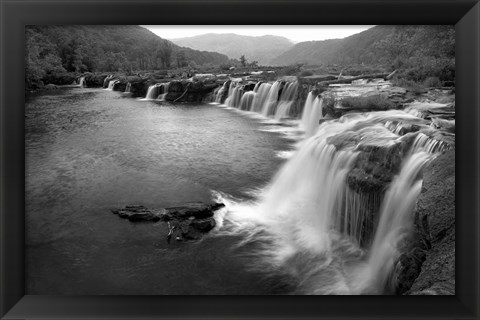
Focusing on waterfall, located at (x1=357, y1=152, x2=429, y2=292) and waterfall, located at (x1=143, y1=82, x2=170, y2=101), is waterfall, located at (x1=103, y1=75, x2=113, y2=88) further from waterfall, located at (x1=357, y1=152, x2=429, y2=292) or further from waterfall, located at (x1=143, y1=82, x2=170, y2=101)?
waterfall, located at (x1=357, y1=152, x2=429, y2=292)

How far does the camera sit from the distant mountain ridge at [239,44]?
4.12 meters

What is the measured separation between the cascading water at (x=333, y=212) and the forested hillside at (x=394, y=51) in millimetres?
508

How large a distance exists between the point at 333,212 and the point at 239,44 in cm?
201

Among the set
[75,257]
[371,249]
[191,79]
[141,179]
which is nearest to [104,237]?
[75,257]

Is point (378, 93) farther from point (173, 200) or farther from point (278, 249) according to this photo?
point (173, 200)

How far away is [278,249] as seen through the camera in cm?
434


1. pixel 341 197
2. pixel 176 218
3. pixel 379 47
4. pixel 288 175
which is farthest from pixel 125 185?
pixel 379 47

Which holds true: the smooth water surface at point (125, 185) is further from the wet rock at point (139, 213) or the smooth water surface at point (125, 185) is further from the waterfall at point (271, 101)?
the waterfall at point (271, 101)

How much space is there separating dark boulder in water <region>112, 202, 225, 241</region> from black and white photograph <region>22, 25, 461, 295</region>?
0.05 ft

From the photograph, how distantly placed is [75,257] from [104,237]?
33 centimetres

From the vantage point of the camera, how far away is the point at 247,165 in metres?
4.86

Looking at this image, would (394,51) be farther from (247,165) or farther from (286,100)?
(247,165)

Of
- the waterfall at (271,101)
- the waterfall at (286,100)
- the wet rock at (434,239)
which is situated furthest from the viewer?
the waterfall at (271,101)

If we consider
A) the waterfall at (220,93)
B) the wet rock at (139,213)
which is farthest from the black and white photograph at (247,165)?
the waterfall at (220,93)
